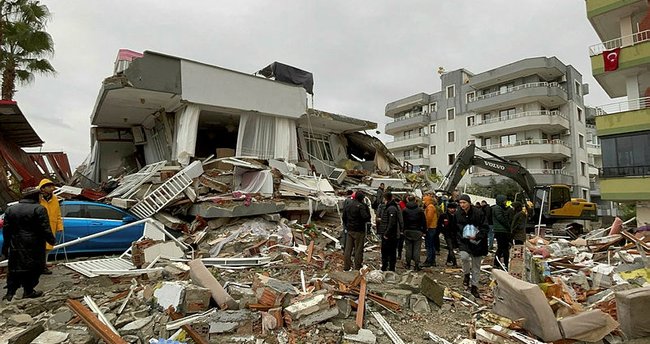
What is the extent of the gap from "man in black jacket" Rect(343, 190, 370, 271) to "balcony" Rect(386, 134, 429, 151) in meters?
33.6

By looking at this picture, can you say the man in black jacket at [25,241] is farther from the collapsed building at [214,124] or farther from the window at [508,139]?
the window at [508,139]

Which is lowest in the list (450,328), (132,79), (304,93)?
(450,328)

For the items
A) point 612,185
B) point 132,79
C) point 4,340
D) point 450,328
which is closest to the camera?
point 4,340

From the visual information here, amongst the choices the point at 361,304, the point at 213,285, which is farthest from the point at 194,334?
the point at 361,304

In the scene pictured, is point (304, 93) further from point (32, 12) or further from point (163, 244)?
point (32, 12)

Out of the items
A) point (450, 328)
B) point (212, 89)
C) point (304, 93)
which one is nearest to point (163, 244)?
point (450, 328)

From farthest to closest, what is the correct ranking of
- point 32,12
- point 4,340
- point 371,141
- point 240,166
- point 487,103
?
point 487,103, point 371,141, point 32,12, point 240,166, point 4,340

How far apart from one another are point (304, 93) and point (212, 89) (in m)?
4.28

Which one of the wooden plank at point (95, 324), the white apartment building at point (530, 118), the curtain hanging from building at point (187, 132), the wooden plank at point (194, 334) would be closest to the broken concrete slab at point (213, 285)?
the wooden plank at point (194, 334)

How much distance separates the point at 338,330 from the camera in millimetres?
4270

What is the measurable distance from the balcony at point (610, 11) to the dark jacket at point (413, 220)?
14.6m

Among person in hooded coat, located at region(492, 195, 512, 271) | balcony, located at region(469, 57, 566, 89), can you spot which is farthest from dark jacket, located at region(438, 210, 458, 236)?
balcony, located at region(469, 57, 566, 89)

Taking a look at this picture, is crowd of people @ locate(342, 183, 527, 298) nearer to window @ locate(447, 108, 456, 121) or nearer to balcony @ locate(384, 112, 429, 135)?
window @ locate(447, 108, 456, 121)

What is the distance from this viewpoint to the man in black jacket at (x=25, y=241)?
197 inches
